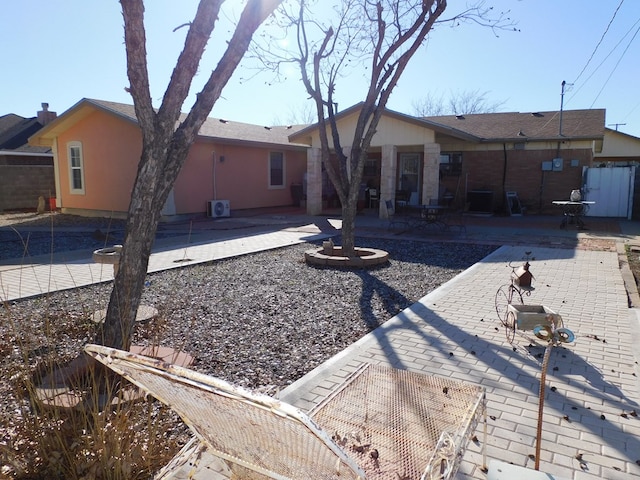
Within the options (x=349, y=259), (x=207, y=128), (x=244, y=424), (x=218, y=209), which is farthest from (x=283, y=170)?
(x=244, y=424)

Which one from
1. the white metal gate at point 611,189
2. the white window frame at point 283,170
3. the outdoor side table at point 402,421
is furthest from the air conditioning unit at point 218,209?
the outdoor side table at point 402,421

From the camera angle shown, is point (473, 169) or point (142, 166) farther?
point (473, 169)

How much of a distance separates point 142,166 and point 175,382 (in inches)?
88.3

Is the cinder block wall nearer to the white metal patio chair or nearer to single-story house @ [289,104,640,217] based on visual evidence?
single-story house @ [289,104,640,217]

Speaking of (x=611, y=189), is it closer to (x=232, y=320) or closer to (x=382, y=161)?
(x=382, y=161)

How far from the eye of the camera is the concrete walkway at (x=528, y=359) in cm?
267

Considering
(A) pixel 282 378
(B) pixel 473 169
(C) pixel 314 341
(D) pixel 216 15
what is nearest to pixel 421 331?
(C) pixel 314 341

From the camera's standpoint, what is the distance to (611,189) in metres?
16.4

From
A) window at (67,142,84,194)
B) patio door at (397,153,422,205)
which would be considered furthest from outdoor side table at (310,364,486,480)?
patio door at (397,153,422,205)

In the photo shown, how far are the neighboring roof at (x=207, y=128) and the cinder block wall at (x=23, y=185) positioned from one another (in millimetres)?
2680

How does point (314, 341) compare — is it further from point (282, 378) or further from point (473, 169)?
point (473, 169)

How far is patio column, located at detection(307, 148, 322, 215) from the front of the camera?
667 inches

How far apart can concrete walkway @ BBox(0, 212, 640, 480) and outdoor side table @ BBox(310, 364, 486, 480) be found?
0.97 ft

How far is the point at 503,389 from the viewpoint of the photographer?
343 cm
